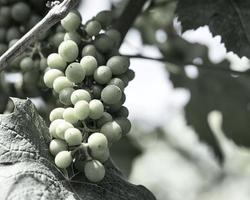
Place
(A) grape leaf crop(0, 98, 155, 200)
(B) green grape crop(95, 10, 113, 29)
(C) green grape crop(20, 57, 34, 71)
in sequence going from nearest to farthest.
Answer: (A) grape leaf crop(0, 98, 155, 200)
(B) green grape crop(95, 10, 113, 29)
(C) green grape crop(20, 57, 34, 71)

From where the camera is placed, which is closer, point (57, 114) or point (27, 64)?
point (57, 114)

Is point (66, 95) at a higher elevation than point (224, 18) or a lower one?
higher

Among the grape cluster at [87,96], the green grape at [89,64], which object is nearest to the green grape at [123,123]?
the grape cluster at [87,96]

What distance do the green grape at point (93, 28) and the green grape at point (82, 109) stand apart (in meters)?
0.20

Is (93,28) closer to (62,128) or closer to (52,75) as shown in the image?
(52,75)

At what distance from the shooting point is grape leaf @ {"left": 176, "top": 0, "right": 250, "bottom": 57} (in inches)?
51.5

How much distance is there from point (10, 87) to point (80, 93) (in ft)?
1.62

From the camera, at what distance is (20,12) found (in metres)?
1.39

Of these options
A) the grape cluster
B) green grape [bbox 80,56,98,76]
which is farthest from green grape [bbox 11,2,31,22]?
green grape [bbox 80,56,98,76]

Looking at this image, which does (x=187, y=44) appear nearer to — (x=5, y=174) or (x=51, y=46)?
(x=51, y=46)

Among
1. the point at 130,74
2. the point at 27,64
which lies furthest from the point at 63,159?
the point at 27,64

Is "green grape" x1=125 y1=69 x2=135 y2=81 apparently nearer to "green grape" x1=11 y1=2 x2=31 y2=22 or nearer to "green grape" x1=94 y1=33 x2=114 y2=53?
"green grape" x1=94 y1=33 x2=114 y2=53

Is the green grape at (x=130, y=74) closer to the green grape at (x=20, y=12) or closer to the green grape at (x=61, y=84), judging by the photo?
the green grape at (x=61, y=84)

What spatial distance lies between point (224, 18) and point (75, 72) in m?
0.41
